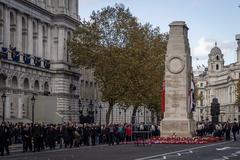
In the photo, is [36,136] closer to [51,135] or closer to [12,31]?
[51,135]

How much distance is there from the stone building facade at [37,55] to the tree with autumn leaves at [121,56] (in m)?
4.53

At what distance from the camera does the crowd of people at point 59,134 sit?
47688mm

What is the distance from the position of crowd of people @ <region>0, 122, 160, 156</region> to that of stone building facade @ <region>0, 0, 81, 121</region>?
10.8 m

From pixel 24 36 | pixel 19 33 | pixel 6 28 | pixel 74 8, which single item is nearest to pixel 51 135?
pixel 6 28

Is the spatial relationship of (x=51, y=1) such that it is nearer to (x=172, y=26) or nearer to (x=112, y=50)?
(x=112, y=50)

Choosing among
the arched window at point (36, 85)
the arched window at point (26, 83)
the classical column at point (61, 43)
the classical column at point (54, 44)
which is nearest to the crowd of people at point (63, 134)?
the arched window at point (26, 83)

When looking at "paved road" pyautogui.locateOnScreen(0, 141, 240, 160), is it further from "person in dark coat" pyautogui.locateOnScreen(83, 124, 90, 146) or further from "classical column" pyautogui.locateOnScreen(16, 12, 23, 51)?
"classical column" pyautogui.locateOnScreen(16, 12, 23, 51)

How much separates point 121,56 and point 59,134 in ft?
98.4

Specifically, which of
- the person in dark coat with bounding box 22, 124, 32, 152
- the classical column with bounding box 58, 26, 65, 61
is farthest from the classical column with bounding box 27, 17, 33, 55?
the person in dark coat with bounding box 22, 124, 32, 152

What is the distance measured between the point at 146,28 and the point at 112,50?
826cm

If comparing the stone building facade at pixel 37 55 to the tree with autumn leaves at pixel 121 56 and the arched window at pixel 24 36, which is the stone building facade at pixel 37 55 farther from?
the tree with autumn leaves at pixel 121 56

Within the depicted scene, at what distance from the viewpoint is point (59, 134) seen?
55.7 m

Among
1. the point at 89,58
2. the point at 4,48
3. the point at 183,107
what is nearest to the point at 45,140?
the point at 183,107

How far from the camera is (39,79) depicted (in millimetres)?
89188
